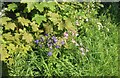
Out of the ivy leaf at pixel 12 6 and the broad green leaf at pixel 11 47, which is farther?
the ivy leaf at pixel 12 6

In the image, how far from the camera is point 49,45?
3725 mm

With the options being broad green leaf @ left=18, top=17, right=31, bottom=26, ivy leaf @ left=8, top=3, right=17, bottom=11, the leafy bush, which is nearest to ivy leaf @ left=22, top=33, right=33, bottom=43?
the leafy bush

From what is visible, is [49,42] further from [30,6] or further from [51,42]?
[30,6]

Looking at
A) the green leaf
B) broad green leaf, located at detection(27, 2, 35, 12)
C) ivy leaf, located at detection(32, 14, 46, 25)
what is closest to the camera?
broad green leaf, located at detection(27, 2, 35, 12)

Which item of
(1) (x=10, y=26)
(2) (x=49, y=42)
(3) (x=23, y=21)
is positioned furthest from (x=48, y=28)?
(1) (x=10, y=26)

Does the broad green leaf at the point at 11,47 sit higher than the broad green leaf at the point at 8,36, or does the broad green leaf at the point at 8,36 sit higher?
the broad green leaf at the point at 8,36

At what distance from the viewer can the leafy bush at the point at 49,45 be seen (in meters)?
3.57

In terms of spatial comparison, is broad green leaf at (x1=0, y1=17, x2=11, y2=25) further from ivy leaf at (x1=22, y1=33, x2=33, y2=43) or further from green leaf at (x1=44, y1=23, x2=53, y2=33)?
green leaf at (x1=44, y1=23, x2=53, y2=33)

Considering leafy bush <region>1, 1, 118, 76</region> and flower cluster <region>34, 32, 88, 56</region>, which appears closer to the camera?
leafy bush <region>1, 1, 118, 76</region>

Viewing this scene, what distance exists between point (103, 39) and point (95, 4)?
2.52 feet

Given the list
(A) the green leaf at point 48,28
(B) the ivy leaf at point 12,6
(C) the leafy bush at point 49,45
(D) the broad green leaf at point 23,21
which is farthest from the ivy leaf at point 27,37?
(B) the ivy leaf at point 12,6

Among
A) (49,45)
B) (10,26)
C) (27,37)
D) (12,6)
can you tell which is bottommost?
(49,45)

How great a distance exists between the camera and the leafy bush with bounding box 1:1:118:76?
3574mm

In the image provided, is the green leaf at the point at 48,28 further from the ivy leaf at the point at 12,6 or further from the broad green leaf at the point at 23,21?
the ivy leaf at the point at 12,6
